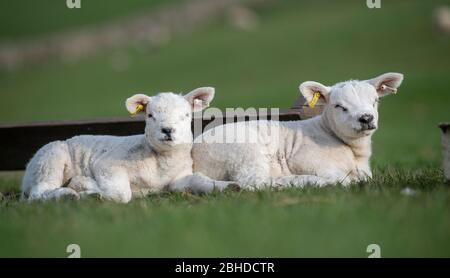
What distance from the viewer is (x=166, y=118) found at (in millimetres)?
6992

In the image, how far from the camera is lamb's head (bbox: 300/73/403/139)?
7.09 m

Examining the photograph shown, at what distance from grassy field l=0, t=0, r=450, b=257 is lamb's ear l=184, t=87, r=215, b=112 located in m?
1.00

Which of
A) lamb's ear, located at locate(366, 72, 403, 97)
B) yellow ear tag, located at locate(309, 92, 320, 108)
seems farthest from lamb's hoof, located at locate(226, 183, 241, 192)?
lamb's ear, located at locate(366, 72, 403, 97)

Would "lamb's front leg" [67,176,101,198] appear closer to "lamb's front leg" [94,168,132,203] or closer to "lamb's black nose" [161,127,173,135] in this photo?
"lamb's front leg" [94,168,132,203]

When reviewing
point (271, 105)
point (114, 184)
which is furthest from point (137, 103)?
point (271, 105)

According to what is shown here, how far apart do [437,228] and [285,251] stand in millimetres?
1125

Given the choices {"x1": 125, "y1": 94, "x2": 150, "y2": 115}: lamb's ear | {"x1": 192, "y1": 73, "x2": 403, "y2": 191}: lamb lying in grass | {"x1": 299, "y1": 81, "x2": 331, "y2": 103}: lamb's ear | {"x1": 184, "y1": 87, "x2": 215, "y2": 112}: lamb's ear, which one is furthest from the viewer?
{"x1": 299, "y1": 81, "x2": 331, "y2": 103}: lamb's ear

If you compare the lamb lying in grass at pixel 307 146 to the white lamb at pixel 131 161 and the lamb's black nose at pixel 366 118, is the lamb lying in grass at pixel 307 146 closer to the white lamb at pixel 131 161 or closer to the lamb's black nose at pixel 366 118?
the lamb's black nose at pixel 366 118

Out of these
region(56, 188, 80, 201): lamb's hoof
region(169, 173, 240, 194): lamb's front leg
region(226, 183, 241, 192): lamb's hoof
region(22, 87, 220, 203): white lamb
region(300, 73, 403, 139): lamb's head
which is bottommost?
region(56, 188, 80, 201): lamb's hoof

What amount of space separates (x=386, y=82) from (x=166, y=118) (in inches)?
90.2

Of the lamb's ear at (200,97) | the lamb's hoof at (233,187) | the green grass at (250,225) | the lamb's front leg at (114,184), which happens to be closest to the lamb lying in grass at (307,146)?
the lamb's hoof at (233,187)

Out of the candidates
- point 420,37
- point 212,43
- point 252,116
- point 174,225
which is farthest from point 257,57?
point 174,225

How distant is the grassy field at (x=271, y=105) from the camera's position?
17.5 feet

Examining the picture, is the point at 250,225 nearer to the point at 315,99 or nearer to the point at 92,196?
the point at 92,196
